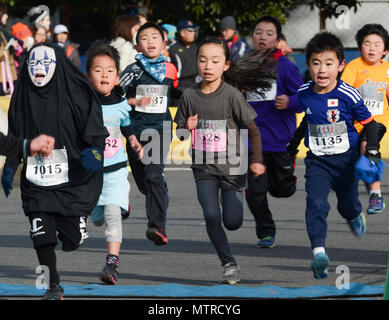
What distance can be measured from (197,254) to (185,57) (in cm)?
732

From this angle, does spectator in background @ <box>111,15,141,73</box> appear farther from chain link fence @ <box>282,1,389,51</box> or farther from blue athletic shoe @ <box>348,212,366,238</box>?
chain link fence @ <box>282,1,389,51</box>

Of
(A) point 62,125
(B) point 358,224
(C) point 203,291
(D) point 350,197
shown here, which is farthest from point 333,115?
(A) point 62,125

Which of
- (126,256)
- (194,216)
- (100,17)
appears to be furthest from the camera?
(100,17)

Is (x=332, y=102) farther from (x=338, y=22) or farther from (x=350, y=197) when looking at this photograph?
(x=338, y=22)

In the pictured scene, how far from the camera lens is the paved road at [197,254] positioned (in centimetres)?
779

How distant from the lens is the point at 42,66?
6941 millimetres

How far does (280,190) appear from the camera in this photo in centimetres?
916

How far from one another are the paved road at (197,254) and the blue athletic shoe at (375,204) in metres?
0.25

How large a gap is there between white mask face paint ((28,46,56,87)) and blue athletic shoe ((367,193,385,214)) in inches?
134

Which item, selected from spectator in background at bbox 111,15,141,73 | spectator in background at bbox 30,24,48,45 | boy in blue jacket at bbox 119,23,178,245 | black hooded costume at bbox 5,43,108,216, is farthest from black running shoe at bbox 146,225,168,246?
spectator in background at bbox 30,24,48,45

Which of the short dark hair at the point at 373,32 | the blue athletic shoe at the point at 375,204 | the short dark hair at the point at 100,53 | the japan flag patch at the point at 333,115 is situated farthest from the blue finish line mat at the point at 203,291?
the short dark hair at the point at 373,32

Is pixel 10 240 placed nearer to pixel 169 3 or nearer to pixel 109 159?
pixel 109 159

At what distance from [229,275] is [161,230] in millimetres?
1388
